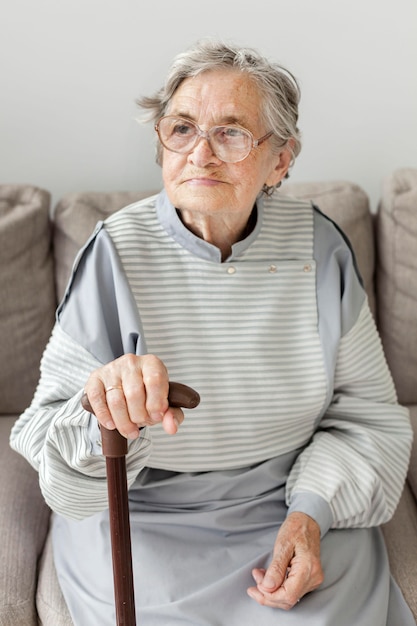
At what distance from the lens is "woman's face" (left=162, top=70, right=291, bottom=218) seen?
1483 mm

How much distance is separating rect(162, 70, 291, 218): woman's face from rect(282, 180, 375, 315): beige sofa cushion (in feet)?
1.83

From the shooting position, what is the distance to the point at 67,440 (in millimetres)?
1362

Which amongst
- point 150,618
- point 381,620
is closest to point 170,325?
point 150,618

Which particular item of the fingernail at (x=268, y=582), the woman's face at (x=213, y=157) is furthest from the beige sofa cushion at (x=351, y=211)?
the fingernail at (x=268, y=582)

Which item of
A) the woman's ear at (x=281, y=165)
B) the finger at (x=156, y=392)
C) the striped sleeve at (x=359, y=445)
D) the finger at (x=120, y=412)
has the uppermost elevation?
the woman's ear at (x=281, y=165)

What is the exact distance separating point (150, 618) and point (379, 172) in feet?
4.53

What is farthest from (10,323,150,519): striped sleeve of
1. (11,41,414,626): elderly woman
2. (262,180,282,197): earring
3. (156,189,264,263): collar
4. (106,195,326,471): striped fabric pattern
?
(262,180,282,197): earring

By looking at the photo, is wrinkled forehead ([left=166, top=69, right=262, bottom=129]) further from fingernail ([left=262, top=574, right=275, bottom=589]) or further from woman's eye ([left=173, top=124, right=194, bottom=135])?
fingernail ([left=262, top=574, right=275, bottom=589])

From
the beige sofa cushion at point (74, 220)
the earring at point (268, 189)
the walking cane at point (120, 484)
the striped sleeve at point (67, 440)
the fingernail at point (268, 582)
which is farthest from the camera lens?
the beige sofa cushion at point (74, 220)

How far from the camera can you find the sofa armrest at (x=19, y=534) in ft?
5.02

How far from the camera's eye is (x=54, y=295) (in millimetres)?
2018

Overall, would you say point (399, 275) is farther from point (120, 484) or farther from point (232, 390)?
point (120, 484)

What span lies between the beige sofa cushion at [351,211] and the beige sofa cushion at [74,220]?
1.41 feet

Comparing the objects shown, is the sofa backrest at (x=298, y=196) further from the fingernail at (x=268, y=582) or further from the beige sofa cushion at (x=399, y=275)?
the fingernail at (x=268, y=582)
